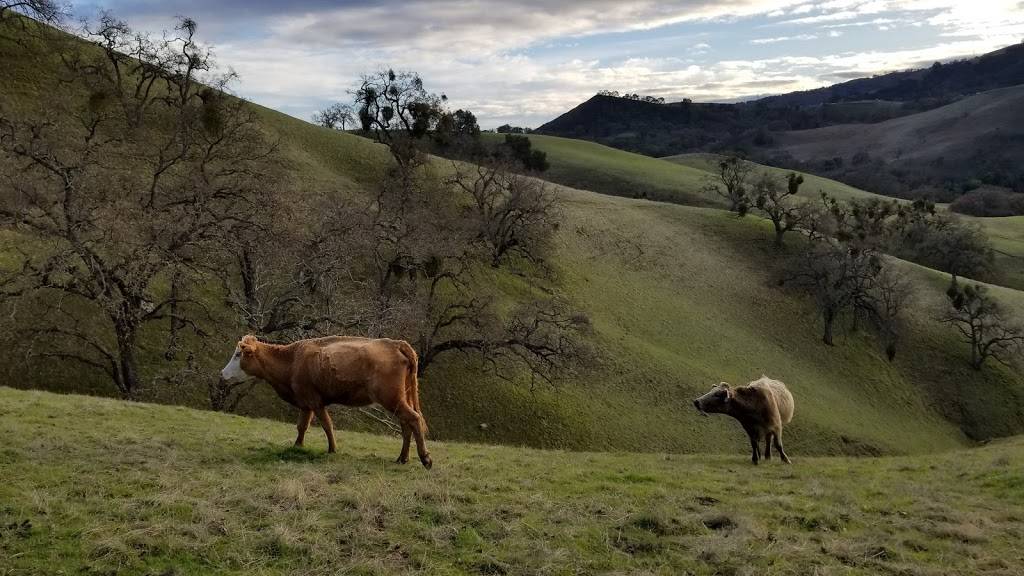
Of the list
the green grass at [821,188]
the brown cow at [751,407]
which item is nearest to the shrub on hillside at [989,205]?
the green grass at [821,188]

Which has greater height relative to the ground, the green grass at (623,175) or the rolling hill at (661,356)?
the green grass at (623,175)

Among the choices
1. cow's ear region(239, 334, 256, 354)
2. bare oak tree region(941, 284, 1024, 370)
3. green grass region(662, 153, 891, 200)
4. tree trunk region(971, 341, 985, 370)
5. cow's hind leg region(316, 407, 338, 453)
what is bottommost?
tree trunk region(971, 341, 985, 370)

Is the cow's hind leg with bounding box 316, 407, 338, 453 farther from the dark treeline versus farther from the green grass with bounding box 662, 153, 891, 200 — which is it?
the green grass with bounding box 662, 153, 891, 200

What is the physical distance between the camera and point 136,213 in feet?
115

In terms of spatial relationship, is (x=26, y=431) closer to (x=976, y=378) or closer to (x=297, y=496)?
(x=297, y=496)

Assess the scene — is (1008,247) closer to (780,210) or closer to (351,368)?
(780,210)

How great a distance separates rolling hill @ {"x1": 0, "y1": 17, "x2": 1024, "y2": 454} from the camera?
3634cm

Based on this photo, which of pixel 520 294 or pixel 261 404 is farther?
pixel 520 294

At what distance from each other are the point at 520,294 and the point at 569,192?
35.0m

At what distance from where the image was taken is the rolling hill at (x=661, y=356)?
Result: 119ft

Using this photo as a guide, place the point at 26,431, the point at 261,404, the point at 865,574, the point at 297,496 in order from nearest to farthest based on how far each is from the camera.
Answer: the point at 865,574, the point at 297,496, the point at 26,431, the point at 261,404

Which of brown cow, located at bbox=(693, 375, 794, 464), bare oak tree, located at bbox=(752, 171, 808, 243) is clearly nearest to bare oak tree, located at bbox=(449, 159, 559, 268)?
bare oak tree, located at bbox=(752, 171, 808, 243)

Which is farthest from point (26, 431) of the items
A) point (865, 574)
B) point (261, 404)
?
point (261, 404)

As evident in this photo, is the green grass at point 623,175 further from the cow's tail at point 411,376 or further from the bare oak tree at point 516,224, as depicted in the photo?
the cow's tail at point 411,376
